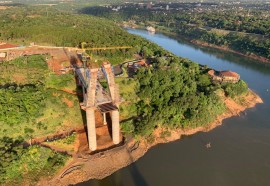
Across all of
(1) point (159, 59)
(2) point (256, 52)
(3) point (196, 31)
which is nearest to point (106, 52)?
(1) point (159, 59)

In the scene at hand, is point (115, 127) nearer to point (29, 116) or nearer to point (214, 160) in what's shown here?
point (29, 116)

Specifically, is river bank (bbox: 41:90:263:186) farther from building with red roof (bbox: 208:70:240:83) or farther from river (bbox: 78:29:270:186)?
building with red roof (bbox: 208:70:240:83)

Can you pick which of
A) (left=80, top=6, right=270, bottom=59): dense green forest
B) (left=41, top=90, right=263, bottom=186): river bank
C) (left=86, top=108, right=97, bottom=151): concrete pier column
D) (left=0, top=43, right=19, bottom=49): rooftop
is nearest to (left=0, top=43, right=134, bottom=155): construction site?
(left=86, top=108, right=97, bottom=151): concrete pier column

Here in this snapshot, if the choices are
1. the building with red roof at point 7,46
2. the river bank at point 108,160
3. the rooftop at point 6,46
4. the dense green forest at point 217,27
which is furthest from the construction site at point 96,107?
the dense green forest at point 217,27

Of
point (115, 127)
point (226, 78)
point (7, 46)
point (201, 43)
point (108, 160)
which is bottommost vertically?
point (201, 43)

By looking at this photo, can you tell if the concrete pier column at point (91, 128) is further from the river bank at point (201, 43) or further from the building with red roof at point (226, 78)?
the river bank at point (201, 43)

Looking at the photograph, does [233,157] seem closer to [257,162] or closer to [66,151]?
[257,162]

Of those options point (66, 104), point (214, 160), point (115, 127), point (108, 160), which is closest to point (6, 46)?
point (66, 104)
